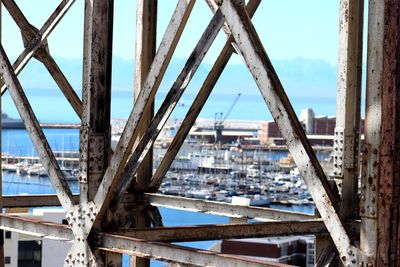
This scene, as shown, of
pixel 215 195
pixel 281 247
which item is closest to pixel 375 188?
pixel 281 247

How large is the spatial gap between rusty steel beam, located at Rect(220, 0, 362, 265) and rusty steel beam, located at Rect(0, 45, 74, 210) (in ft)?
5.78

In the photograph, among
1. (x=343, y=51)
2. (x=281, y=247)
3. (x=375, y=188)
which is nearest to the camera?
(x=375, y=188)

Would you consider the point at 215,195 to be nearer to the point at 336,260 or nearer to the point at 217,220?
the point at 217,220

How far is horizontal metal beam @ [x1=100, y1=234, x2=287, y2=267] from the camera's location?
581cm

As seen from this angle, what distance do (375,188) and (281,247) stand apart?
57.8 metres

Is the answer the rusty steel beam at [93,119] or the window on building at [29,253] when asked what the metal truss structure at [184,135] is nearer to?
the rusty steel beam at [93,119]

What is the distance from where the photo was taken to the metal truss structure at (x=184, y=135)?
5359 millimetres

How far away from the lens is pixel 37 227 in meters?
Result: 7.16

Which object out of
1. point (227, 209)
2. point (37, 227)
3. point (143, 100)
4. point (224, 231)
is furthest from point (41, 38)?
point (143, 100)

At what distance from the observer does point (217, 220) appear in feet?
285

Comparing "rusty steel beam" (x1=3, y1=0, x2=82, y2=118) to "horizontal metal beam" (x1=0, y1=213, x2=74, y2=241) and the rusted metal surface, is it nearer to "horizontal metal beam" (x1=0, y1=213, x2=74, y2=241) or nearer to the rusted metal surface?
"horizontal metal beam" (x1=0, y1=213, x2=74, y2=241)

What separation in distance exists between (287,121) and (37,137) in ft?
6.93

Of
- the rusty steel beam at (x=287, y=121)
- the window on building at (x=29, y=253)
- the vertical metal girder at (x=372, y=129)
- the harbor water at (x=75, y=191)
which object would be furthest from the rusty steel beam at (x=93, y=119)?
the harbor water at (x=75, y=191)

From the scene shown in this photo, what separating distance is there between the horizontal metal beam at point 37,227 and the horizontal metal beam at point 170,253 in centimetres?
35
